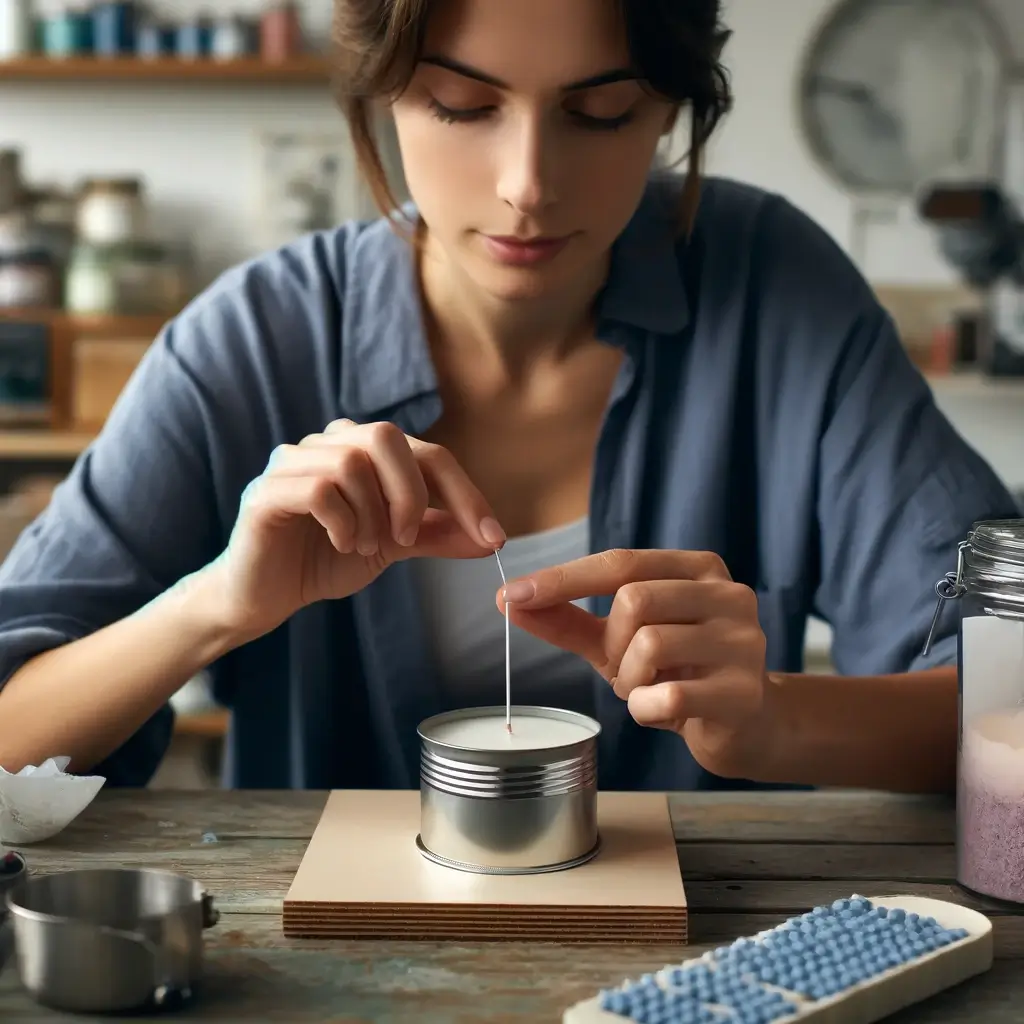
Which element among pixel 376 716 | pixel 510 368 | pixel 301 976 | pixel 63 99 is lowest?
pixel 376 716

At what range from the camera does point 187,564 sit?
52.1 inches

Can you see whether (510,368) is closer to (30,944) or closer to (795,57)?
(30,944)

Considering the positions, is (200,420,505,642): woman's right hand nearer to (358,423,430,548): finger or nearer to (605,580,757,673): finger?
(358,423,430,548): finger

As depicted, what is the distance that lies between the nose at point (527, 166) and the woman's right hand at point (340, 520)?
221 millimetres

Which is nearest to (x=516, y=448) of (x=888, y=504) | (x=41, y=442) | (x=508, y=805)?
(x=888, y=504)

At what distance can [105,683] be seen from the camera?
3.80ft

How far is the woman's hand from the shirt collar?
425 millimetres

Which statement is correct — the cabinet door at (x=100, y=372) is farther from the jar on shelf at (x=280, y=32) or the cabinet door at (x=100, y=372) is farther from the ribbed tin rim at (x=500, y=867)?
the ribbed tin rim at (x=500, y=867)

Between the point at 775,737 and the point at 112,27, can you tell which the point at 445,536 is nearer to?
the point at 775,737

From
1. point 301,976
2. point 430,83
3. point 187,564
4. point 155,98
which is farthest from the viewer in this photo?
point 155,98

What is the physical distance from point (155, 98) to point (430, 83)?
96.4 inches

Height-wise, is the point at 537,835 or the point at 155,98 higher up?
the point at 155,98

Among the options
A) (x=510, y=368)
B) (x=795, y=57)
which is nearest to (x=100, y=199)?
(x=795, y=57)

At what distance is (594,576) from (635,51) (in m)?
0.44
